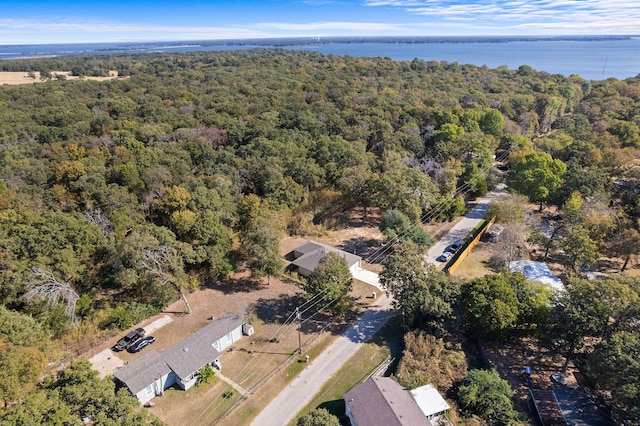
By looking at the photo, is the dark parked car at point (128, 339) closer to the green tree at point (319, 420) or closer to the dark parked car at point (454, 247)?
the green tree at point (319, 420)

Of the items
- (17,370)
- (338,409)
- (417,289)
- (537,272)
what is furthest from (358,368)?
(537,272)

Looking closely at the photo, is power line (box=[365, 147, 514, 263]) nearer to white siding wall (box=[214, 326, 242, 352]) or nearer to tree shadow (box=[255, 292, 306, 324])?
tree shadow (box=[255, 292, 306, 324])

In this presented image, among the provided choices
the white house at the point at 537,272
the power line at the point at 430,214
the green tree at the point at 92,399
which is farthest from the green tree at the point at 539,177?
the green tree at the point at 92,399

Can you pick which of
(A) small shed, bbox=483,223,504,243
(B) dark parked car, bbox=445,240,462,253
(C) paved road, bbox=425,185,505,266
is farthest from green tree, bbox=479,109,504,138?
(B) dark parked car, bbox=445,240,462,253

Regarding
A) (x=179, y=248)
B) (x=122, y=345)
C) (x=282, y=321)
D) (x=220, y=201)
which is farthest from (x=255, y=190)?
(x=122, y=345)

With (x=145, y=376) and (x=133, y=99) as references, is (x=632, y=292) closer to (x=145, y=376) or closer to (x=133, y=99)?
(x=145, y=376)
